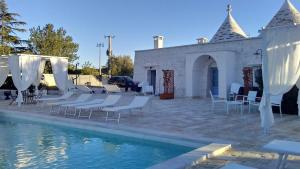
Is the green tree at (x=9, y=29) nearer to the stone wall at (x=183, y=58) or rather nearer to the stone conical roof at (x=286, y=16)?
the stone wall at (x=183, y=58)

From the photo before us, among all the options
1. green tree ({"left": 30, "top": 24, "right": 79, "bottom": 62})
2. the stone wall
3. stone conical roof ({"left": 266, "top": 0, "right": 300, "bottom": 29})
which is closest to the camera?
the stone wall

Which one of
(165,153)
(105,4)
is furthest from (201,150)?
(105,4)

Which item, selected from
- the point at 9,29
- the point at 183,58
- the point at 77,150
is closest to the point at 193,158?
the point at 77,150

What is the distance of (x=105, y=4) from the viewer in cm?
2400

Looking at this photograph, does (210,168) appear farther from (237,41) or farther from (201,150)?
(237,41)

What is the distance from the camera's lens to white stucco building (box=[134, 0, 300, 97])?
770 inches

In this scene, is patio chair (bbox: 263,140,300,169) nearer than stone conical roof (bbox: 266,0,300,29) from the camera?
Yes

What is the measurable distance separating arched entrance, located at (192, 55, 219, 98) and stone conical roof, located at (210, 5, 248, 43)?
2.77m

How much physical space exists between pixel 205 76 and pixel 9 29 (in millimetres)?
25982

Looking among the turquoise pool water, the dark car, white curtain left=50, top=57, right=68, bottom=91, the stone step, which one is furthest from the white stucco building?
the stone step

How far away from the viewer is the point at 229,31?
24078 millimetres

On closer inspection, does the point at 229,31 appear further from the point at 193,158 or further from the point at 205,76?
the point at 193,158


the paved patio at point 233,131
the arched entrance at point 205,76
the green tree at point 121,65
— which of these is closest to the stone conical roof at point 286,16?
the arched entrance at point 205,76

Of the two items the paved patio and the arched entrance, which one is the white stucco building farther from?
the paved patio
